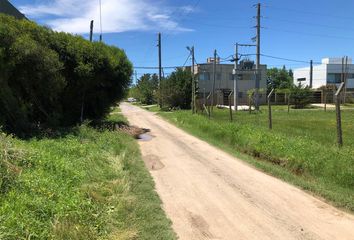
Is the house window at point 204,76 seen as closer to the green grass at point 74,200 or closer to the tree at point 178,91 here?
the tree at point 178,91

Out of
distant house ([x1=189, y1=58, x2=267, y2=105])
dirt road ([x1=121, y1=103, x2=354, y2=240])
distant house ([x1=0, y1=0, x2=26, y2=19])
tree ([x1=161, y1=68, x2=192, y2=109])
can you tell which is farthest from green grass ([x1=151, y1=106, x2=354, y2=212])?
distant house ([x1=189, y1=58, x2=267, y2=105])

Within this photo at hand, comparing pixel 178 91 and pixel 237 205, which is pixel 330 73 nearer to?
pixel 178 91

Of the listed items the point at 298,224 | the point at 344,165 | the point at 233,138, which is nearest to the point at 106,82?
the point at 233,138

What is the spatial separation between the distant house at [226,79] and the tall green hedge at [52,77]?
4094 centimetres

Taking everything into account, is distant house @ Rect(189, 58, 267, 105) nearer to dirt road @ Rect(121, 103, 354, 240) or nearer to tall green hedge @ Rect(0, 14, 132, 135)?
tall green hedge @ Rect(0, 14, 132, 135)

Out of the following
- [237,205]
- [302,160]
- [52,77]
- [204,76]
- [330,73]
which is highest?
[330,73]

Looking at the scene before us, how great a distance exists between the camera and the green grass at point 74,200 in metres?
5.95

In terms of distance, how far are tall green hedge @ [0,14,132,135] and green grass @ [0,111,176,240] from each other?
605cm

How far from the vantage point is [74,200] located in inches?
278

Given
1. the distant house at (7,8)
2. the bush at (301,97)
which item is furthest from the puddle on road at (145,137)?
the bush at (301,97)

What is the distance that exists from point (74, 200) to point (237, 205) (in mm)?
3246

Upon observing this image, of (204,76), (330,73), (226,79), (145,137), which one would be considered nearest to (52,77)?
(145,137)

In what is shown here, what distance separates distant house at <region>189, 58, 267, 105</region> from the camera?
66250 mm

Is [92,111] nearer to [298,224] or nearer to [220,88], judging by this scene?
[298,224]
